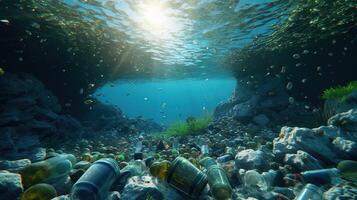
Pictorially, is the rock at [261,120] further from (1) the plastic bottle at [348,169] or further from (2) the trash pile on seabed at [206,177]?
(1) the plastic bottle at [348,169]

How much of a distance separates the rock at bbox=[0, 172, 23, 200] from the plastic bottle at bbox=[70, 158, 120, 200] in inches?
36.2

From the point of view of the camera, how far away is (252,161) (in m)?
5.41

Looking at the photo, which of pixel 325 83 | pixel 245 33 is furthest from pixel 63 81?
pixel 325 83

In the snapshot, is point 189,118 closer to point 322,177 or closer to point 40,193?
point 322,177

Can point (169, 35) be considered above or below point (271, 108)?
above

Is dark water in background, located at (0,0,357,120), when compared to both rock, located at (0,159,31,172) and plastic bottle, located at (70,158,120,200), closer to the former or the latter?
rock, located at (0,159,31,172)

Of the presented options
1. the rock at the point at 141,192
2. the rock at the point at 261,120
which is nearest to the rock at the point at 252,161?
the rock at the point at 141,192

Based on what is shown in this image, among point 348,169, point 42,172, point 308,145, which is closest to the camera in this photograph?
point 42,172

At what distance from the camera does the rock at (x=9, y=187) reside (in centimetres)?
364

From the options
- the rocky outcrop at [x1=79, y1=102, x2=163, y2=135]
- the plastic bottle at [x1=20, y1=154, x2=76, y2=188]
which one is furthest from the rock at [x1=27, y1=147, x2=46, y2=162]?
the rocky outcrop at [x1=79, y1=102, x2=163, y2=135]

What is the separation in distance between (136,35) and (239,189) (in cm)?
1708

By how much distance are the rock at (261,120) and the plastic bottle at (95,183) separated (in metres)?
14.7

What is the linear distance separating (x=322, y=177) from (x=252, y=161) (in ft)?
4.37

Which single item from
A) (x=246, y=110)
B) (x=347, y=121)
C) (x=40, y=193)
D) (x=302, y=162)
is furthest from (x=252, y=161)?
(x=246, y=110)
